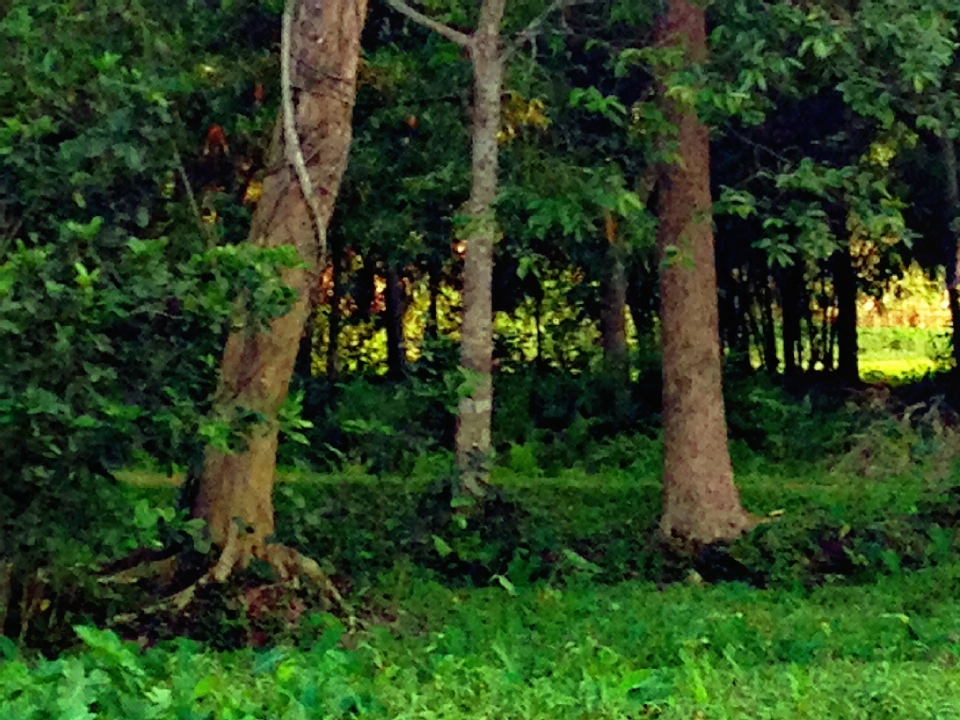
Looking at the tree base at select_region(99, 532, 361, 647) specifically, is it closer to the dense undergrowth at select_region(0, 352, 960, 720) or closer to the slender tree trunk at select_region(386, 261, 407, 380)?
the dense undergrowth at select_region(0, 352, 960, 720)

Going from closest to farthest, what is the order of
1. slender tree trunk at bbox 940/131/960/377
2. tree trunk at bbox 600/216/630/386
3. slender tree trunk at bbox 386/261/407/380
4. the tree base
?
1. the tree base
2. slender tree trunk at bbox 940/131/960/377
3. tree trunk at bbox 600/216/630/386
4. slender tree trunk at bbox 386/261/407/380

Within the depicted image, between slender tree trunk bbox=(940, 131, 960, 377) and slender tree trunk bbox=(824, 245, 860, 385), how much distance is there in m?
2.65

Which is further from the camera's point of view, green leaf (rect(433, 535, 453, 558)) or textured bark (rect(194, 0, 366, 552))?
green leaf (rect(433, 535, 453, 558))

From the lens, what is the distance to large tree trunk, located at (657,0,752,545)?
962 centimetres

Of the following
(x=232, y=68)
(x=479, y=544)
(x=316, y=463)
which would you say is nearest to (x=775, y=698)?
(x=479, y=544)

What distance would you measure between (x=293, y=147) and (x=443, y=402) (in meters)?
2.29

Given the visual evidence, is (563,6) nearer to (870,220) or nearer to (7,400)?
(870,220)

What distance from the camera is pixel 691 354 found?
9.85m

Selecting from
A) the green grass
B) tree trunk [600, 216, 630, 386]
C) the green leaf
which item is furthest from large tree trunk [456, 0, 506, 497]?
tree trunk [600, 216, 630, 386]

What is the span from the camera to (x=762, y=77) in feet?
25.9

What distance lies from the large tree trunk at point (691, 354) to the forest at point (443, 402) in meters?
0.03

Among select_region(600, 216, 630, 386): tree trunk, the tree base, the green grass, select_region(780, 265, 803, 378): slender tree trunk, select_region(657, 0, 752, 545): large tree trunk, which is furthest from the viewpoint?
select_region(780, 265, 803, 378): slender tree trunk

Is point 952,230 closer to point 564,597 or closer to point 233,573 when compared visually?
point 564,597

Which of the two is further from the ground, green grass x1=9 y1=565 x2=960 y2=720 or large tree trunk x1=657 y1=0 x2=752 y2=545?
large tree trunk x1=657 y1=0 x2=752 y2=545
